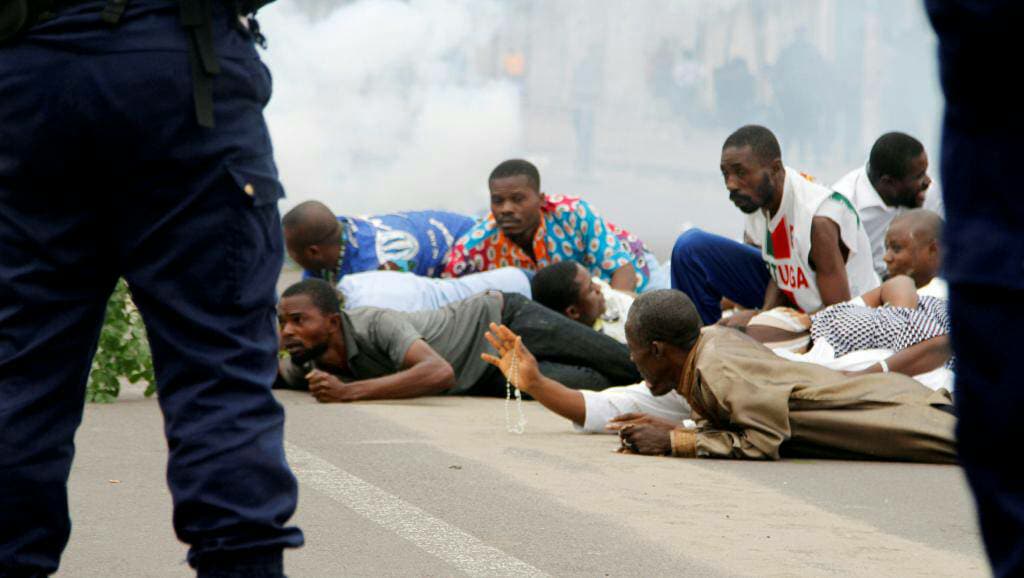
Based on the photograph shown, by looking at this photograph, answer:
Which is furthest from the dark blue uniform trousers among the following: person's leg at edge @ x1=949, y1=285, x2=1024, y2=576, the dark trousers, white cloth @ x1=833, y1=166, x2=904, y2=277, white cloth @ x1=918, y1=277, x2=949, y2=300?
white cloth @ x1=833, y1=166, x2=904, y2=277

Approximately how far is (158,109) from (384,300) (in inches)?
220

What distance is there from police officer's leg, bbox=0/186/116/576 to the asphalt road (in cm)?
112

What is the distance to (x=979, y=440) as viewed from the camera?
5.87ft

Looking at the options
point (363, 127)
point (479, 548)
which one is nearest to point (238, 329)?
point (479, 548)

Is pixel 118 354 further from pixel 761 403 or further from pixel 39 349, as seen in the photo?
pixel 39 349

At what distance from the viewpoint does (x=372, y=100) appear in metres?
16.0

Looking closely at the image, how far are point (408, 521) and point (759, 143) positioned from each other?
366cm

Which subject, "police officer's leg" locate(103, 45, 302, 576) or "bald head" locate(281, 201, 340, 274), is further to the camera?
"bald head" locate(281, 201, 340, 274)

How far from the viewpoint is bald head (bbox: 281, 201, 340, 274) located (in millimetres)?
8812

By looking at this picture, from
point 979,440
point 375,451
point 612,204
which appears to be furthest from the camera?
point 612,204

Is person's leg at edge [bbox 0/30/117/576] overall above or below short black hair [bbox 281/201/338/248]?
above

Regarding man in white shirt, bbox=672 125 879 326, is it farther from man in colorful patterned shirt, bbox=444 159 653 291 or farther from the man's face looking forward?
man in colorful patterned shirt, bbox=444 159 653 291

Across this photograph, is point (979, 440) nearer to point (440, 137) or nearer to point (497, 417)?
point (497, 417)

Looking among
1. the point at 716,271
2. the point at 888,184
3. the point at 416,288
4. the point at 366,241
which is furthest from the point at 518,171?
the point at 888,184
